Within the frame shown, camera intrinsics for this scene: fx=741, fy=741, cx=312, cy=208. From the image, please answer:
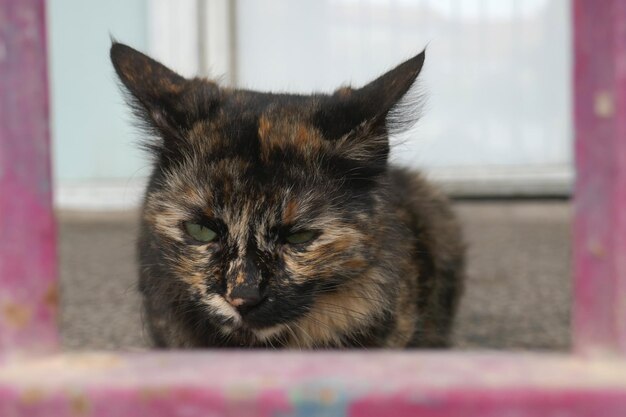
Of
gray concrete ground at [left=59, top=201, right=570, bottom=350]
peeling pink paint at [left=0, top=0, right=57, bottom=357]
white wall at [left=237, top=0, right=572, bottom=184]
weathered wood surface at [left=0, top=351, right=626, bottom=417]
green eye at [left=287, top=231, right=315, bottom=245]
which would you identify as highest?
white wall at [left=237, top=0, right=572, bottom=184]

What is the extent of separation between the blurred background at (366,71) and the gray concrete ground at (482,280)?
0.17 ft

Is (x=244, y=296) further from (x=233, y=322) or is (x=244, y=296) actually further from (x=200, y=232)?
(x=200, y=232)

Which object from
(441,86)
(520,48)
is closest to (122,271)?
(441,86)

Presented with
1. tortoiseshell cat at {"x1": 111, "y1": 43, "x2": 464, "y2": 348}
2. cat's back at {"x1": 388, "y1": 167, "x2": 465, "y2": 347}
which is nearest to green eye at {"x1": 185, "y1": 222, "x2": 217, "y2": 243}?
tortoiseshell cat at {"x1": 111, "y1": 43, "x2": 464, "y2": 348}

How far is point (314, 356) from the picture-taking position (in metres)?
1.00

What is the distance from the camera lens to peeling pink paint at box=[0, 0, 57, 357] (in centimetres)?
100

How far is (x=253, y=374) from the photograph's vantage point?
0.94 meters

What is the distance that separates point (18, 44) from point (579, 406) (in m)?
0.86

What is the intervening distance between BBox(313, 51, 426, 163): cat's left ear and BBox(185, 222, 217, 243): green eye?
1.38ft

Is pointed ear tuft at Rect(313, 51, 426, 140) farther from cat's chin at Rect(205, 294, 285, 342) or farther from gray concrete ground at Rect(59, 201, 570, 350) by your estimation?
gray concrete ground at Rect(59, 201, 570, 350)

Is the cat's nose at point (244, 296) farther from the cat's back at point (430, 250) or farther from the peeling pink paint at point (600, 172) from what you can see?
the peeling pink paint at point (600, 172)

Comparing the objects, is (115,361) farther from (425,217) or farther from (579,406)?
(425,217)

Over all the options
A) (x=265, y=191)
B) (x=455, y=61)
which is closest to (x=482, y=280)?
(x=265, y=191)

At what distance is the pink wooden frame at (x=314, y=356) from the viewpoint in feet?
2.96
